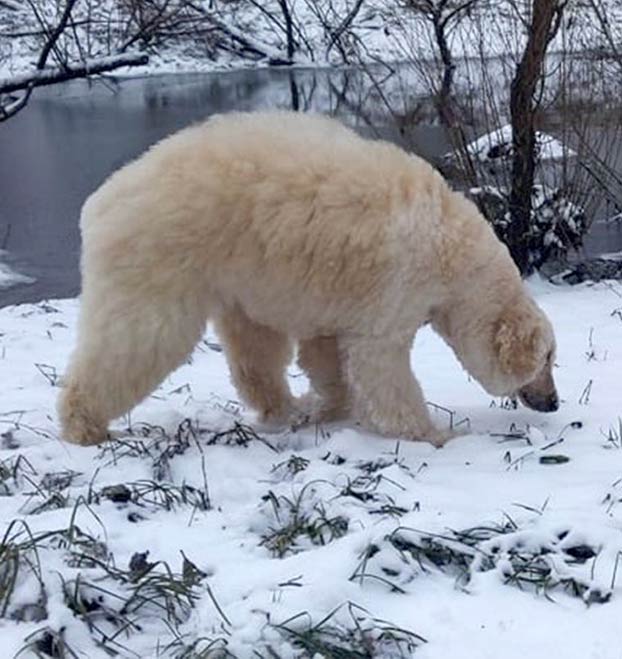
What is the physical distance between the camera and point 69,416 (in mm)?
5031

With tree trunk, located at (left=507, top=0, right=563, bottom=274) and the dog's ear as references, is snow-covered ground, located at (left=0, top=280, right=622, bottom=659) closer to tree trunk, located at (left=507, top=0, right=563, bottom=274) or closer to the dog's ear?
the dog's ear

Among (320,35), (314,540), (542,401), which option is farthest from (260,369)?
(320,35)

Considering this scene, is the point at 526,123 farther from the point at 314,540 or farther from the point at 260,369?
the point at 314,540

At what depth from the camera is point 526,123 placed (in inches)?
388

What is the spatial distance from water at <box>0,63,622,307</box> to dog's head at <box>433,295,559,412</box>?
5.59 metres

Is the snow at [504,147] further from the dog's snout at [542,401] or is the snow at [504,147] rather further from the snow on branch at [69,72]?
the dog's snout at [542,401]

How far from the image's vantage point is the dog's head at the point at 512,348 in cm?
523

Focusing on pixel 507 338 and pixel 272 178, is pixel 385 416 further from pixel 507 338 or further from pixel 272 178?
pixel 272 178

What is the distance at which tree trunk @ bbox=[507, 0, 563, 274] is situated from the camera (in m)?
9.35

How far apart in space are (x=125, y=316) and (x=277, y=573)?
5.99ft

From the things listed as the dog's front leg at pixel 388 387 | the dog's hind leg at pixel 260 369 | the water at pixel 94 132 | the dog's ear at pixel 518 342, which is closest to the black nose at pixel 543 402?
the dog's ear at pixel 518 342

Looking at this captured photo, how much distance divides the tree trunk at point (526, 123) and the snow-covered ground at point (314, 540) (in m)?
4.78

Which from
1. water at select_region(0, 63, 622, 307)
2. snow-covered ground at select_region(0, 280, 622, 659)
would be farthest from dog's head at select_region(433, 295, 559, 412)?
water at select_region(0, 63, 622, 307)

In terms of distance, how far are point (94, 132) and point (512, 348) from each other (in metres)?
14.5
